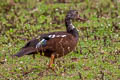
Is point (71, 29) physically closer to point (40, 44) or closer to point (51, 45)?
point (51, 45)

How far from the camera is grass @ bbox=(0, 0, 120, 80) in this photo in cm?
865

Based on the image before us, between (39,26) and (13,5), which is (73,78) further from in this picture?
(13,5)

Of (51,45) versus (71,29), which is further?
(71,29)

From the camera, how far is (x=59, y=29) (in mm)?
12672

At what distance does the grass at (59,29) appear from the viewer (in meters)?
8.65

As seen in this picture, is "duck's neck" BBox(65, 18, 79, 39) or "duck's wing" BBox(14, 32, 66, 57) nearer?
"duck's wing" BBox(14, 32, 66, 57)

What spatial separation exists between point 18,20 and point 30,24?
540mm

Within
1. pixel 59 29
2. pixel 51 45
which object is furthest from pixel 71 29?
pixel 59 29

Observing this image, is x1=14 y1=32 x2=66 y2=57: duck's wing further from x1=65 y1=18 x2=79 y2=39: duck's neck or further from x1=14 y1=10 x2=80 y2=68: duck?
x1=65 y1=18 x2=79 y2=39: duck's neck

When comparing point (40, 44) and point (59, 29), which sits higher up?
point (40, 44)

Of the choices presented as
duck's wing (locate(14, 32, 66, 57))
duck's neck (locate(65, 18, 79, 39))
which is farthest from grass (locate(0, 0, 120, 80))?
duck's neck (locate(65, 18, 79, 39))

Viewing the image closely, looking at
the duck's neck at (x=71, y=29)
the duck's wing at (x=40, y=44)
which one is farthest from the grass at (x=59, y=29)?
the duck's neck at (x=71, y=29)

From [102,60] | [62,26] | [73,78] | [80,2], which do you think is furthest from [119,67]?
[80,2]

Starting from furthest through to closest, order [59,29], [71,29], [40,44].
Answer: [59,29] → [71,29] → [40,44]
